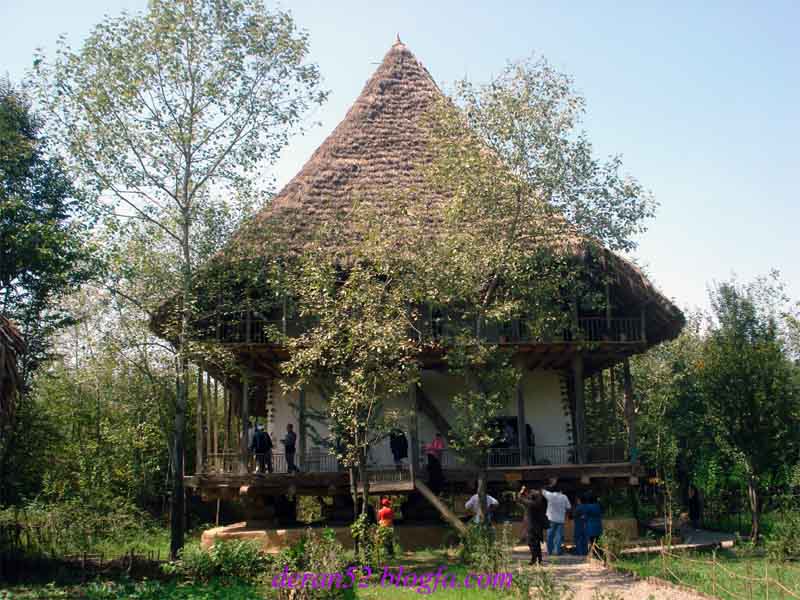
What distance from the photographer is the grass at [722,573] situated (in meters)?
11.0

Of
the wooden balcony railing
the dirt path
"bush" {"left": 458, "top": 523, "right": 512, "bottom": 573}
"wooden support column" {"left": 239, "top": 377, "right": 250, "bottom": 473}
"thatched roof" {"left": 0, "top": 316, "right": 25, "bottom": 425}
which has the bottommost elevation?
the dirt path

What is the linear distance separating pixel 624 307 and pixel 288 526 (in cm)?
930

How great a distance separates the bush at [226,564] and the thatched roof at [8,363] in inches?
146

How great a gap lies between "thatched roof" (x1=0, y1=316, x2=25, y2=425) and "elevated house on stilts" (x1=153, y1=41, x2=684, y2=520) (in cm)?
372

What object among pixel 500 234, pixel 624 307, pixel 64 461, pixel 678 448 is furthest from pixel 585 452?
pixel 64 461

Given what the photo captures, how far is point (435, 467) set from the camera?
17.8 metres

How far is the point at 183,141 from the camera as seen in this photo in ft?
53.0

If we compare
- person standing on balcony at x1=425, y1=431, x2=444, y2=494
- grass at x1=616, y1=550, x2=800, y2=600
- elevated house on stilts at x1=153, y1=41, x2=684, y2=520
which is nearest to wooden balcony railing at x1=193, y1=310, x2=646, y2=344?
elevated house on stilts at x1=153, y1=41, x2=684, y2=520

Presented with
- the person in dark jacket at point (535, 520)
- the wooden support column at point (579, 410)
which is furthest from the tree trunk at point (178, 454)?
the wooden support column at point (579, 410)

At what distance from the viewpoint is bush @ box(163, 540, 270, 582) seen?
1242 cm

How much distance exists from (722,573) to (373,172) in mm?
12237

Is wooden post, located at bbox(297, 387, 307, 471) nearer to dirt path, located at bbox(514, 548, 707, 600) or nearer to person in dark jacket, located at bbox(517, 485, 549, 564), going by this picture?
person in dark jacket, located at bbox(517, 485, 549, 564)

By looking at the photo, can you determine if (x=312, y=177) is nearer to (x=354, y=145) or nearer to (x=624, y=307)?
(x=354, y=145)

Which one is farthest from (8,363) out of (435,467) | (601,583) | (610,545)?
(610,545)
